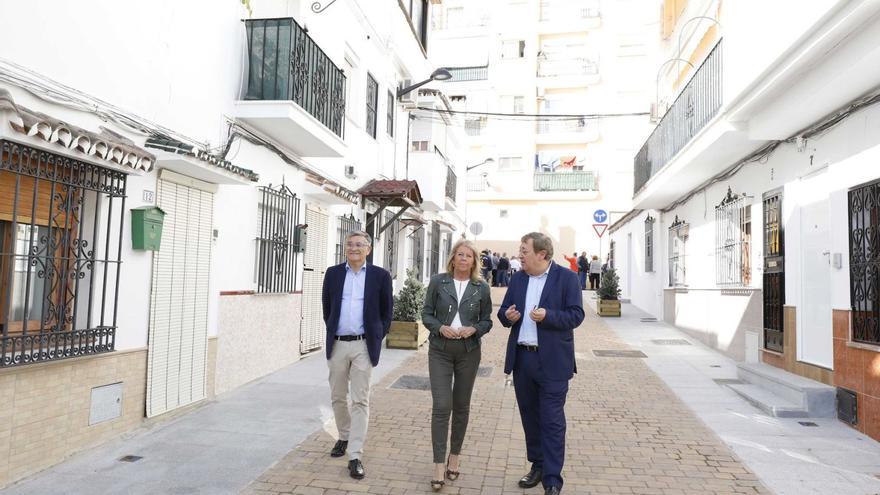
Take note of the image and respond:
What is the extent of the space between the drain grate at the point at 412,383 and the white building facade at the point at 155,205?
1.82 m

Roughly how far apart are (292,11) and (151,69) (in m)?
3.35

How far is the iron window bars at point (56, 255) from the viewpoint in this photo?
4.46m

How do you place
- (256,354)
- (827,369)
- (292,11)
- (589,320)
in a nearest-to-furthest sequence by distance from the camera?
(827,369) < (256,354) < (292,11) < (589,320)

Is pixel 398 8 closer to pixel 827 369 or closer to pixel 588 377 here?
pixel 588 377

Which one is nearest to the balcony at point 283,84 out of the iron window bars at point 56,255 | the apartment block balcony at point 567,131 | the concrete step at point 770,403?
the iron window bars at point 56,255

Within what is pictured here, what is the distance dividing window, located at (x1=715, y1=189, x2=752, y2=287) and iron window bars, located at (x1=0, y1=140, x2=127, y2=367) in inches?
355

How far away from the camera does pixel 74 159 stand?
190 inches

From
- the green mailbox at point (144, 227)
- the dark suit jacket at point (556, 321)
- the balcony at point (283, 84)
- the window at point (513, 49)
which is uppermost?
the window at point (513, 49)

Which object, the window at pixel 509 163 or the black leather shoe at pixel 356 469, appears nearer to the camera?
the black leather shoe at pixel 356 469

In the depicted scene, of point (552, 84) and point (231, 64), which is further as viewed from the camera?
point (552, 84)

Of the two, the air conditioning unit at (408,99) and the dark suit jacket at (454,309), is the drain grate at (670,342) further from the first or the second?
the dark suit jacket at (454,309)

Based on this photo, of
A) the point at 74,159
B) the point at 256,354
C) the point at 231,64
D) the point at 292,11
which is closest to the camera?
the point at 74,159

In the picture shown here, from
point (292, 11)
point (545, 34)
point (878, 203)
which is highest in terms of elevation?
point (545, 34)

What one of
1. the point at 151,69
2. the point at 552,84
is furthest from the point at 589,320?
the point at 552,84
